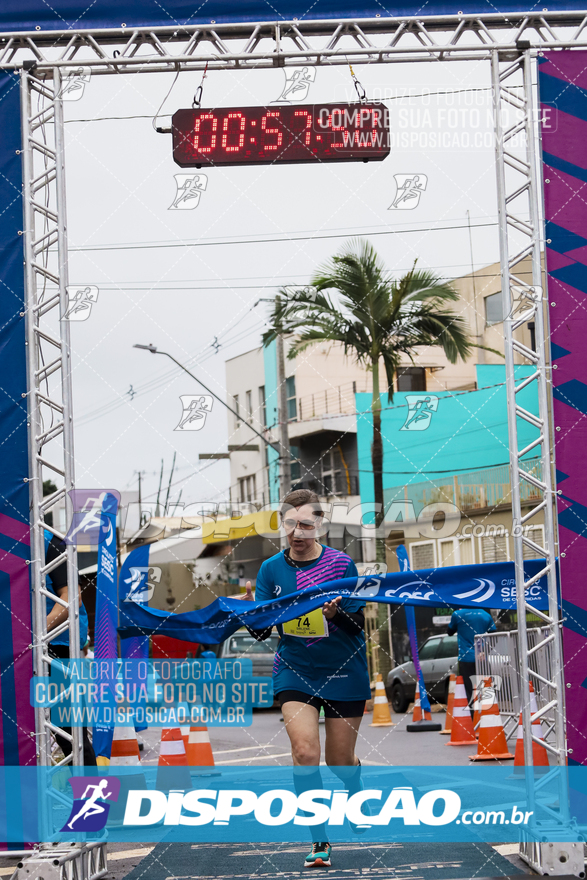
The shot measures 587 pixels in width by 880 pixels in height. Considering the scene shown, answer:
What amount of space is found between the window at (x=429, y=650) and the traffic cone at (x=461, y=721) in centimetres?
540

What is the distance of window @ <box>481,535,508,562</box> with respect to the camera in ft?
78.0

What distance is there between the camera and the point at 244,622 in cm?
567

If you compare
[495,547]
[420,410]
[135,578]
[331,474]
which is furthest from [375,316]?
[135,578]

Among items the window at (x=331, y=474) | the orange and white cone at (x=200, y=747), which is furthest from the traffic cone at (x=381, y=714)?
the window at (x=331, y=474)

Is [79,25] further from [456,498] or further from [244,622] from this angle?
[456,498]

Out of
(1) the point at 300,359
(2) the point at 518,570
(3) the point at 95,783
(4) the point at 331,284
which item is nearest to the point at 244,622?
(3) the point at 95,783

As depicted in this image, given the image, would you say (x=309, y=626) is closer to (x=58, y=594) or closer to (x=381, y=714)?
(x=58, y=594)

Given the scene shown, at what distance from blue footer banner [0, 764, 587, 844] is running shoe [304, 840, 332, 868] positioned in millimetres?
83

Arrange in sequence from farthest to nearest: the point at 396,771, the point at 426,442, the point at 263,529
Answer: the point at 263,529, the point at 426,442, the point at 396,771

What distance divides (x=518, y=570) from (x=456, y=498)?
2035 centimetres

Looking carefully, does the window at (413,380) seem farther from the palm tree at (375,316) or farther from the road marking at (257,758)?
the road marking at (257,758)

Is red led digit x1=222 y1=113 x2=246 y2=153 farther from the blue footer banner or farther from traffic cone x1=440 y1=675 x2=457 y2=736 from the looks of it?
traffic cone x1=440 y1=675 x2=457 y2=736

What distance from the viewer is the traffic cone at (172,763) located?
764 cm

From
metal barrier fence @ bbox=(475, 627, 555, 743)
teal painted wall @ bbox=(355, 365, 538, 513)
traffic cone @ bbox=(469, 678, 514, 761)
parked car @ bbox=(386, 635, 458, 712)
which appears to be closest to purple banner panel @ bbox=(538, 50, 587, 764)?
traffic cone @ bbox=(469, 678, 514, 761)
